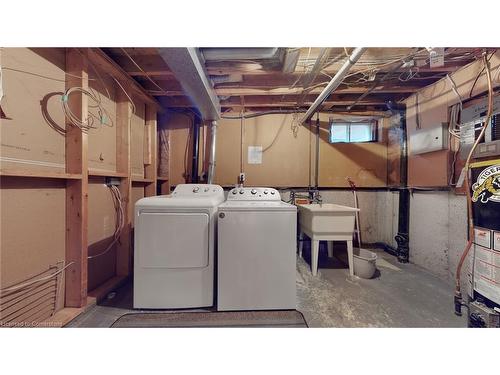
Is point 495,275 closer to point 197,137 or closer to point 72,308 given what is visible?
point 72,308

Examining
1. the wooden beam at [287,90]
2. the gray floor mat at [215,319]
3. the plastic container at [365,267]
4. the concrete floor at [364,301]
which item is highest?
the wooden beam at [287,90]

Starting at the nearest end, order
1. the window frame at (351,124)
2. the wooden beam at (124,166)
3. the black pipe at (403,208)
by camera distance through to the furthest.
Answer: the wooden beam at (124,166)
the black pipe at (403,208)
the window frame at (351,124)

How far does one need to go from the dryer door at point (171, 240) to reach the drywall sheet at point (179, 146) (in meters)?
1.64

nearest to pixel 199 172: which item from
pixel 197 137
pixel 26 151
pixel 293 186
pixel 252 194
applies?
pixel 197 137

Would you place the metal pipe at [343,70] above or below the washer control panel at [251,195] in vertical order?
above

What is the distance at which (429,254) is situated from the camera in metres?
2.24

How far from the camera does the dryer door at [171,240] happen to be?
1.47 meters

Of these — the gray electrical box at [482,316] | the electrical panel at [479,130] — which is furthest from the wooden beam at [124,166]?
the electrical panel at [479,130]

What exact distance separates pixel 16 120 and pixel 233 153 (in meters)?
2.23

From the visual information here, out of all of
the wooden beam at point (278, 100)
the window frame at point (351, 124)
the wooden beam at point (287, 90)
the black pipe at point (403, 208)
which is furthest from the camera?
the window frame at point (351, 124)

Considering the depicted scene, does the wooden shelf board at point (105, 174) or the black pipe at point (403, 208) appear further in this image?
the black pipe at point (403, 208)

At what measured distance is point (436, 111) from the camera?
219 cm

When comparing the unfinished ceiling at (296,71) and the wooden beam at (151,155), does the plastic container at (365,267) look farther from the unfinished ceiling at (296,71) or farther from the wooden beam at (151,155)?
the wooden beam at (151,155)

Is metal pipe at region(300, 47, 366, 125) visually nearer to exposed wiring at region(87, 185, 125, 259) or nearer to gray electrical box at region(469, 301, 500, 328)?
gray electrical box at region(469, 301, 500, 328)
